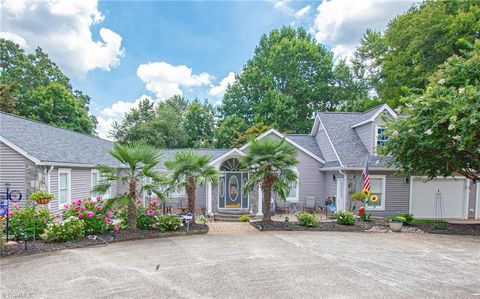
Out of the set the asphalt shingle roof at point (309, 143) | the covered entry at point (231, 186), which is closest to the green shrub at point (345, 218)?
the covered entry at point (231, 186)

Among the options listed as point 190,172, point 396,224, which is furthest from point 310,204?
point 190,172

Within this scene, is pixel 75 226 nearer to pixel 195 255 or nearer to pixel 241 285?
pixel 195 255

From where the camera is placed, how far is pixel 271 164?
11000 mm

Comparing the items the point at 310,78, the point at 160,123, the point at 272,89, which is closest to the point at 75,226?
the point at 160,123

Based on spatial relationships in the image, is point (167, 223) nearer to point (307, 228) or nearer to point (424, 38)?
point (307, 228)

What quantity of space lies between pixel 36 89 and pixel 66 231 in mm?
30628

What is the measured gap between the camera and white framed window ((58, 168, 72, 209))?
11.8 meters

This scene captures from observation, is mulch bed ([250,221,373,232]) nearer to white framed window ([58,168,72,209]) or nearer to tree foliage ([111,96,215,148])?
white framed window ([58,168,72,209])

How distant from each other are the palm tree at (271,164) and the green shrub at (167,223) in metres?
2.96

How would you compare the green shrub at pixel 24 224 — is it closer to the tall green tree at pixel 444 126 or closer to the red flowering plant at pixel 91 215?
the red flowering plant at pixel 91 215

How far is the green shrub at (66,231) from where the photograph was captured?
7.89 metres

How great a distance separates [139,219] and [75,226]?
208cm

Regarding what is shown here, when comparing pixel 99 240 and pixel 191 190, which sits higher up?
pixel 191 190

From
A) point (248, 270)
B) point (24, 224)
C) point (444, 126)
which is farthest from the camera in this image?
point (444, 126)
